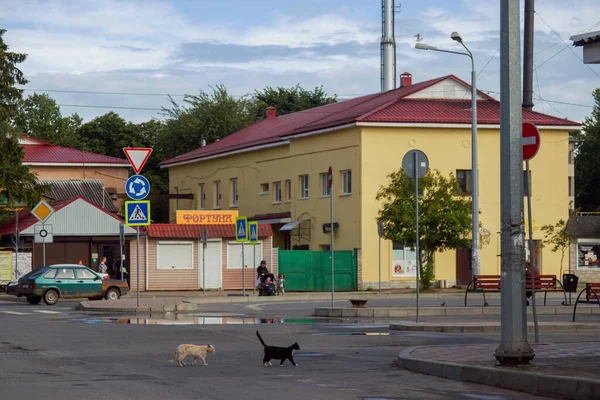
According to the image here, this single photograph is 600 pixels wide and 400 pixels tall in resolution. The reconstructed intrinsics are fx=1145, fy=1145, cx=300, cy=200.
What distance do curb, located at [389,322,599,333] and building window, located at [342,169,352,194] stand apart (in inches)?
1277

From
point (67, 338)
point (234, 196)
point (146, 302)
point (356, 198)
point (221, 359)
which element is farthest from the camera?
point (234, 196)

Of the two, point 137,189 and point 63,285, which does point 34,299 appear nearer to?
point 63,285

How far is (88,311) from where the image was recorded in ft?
107

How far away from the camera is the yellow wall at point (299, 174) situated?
55375 millimetres

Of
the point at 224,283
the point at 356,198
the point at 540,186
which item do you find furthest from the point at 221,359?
the point at 540,186

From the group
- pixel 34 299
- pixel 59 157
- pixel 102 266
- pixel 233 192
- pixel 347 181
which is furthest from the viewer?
pixel 59 157

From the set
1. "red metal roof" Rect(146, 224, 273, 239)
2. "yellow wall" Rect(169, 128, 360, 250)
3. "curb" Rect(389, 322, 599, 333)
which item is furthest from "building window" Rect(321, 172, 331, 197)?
"curb" Rect(389, 322, 599, 333)

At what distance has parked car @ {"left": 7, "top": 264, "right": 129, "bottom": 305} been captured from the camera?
38688 millimetres

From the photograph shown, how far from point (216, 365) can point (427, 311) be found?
1310 centimetres

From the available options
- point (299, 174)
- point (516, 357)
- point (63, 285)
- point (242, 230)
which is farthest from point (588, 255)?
point (516, 357)

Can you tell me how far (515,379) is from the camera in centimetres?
1288

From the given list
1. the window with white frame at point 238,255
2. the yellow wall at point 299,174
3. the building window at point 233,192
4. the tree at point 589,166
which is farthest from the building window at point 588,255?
the tree at point 589,166

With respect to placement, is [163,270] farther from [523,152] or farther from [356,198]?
[523,152]

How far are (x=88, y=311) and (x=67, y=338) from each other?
11.9m
